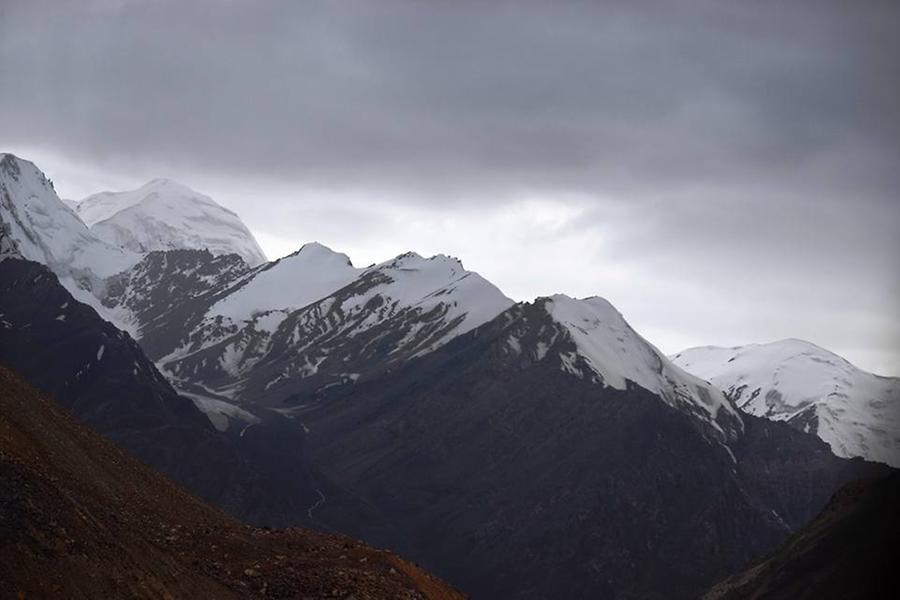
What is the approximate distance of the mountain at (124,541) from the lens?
54156 mm

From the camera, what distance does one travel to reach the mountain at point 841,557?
311ft

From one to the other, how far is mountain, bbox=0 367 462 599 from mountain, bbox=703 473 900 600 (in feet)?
104

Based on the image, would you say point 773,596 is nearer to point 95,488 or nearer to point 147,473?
point 147,473

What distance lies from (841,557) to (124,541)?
70412mm

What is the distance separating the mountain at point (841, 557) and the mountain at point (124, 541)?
31649 mm

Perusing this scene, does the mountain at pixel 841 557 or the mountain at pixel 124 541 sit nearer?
the mountain at pixel 124 541

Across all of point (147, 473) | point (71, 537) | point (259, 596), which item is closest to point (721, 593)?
point (147, 473)

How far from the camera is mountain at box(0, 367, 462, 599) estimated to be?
178ft

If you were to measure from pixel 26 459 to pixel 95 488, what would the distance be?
8.68 meters

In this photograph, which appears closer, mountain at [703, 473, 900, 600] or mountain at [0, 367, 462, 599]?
mountain at [0, 367, 462, 599]

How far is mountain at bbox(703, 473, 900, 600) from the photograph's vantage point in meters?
94.8

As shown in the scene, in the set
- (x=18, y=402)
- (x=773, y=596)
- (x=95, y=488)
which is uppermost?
(x=18, y=402)

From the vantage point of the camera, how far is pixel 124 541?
60.0 metres

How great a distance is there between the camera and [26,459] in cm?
6331
